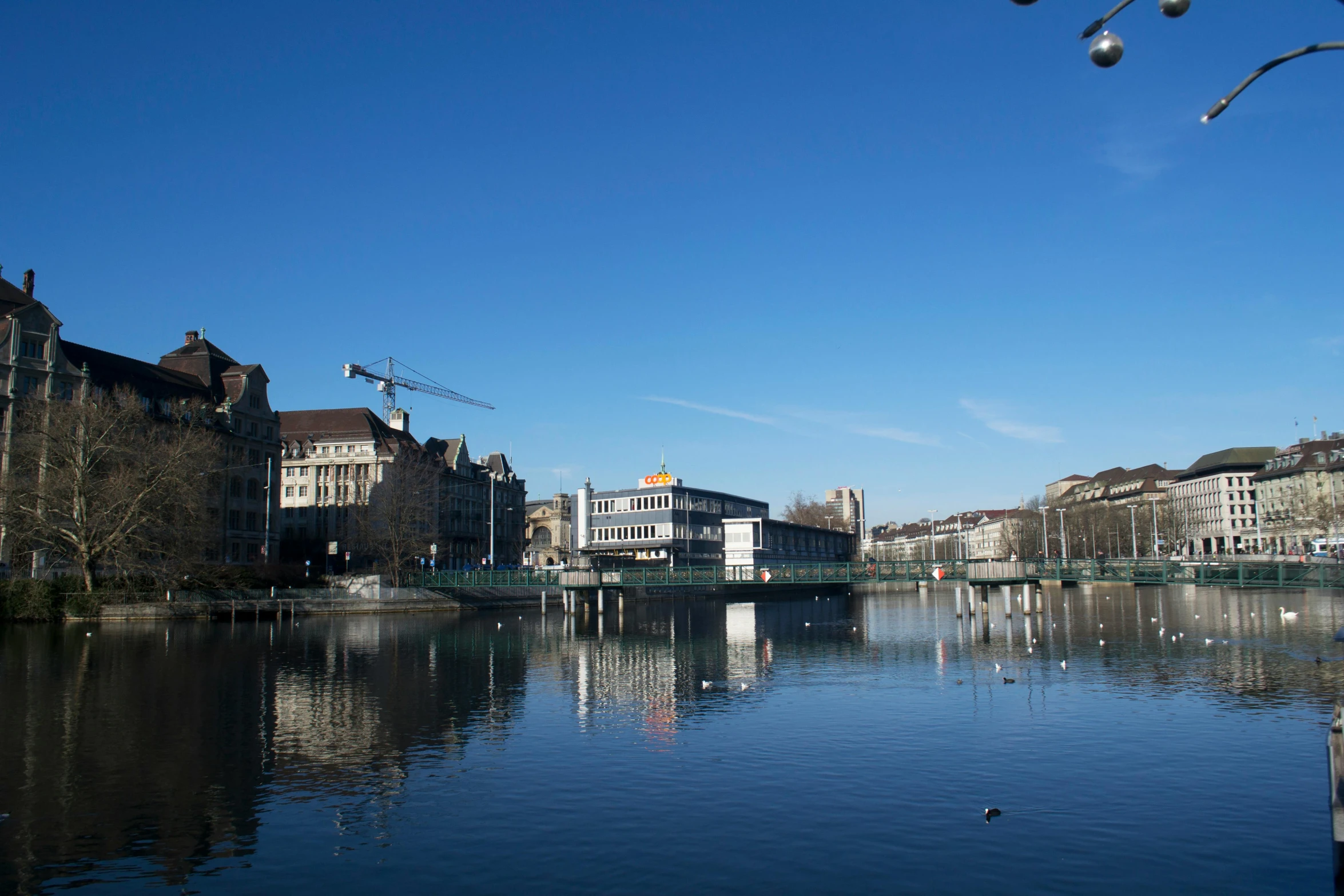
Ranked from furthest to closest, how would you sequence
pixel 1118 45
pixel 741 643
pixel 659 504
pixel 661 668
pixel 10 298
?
pixel 659 504 < pixel 10 298 < pixel 741 643 < pixel 661 668 < pixel 1118 45

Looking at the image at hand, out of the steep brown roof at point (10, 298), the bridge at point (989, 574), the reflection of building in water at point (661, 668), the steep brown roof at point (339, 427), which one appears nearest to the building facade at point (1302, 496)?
the bridge at point (989, 574)

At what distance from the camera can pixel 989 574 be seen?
68812 mm

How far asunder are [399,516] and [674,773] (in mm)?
84162

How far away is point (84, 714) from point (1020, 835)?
88.9 feet

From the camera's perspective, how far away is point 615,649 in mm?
55281

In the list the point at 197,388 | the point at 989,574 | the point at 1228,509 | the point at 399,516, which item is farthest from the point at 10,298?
the point at 1228,509

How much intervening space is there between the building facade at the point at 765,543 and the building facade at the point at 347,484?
1458 inches

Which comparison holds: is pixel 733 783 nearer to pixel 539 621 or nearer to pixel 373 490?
pixel 539 621

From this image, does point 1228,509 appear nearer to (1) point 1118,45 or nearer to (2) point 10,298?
(2) point 10,298

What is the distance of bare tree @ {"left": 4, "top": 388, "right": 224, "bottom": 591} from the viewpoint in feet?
217

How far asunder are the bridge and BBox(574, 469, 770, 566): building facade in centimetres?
4800

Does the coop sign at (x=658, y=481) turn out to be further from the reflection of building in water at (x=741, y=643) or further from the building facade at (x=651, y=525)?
the reflection of building in water at (x=741, y=643)

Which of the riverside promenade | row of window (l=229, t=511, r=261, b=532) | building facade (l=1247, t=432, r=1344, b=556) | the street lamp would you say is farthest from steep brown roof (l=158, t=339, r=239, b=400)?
building facade (l=1247, t=432, r=1344, b=556)

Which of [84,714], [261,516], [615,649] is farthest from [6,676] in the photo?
[261,516]
